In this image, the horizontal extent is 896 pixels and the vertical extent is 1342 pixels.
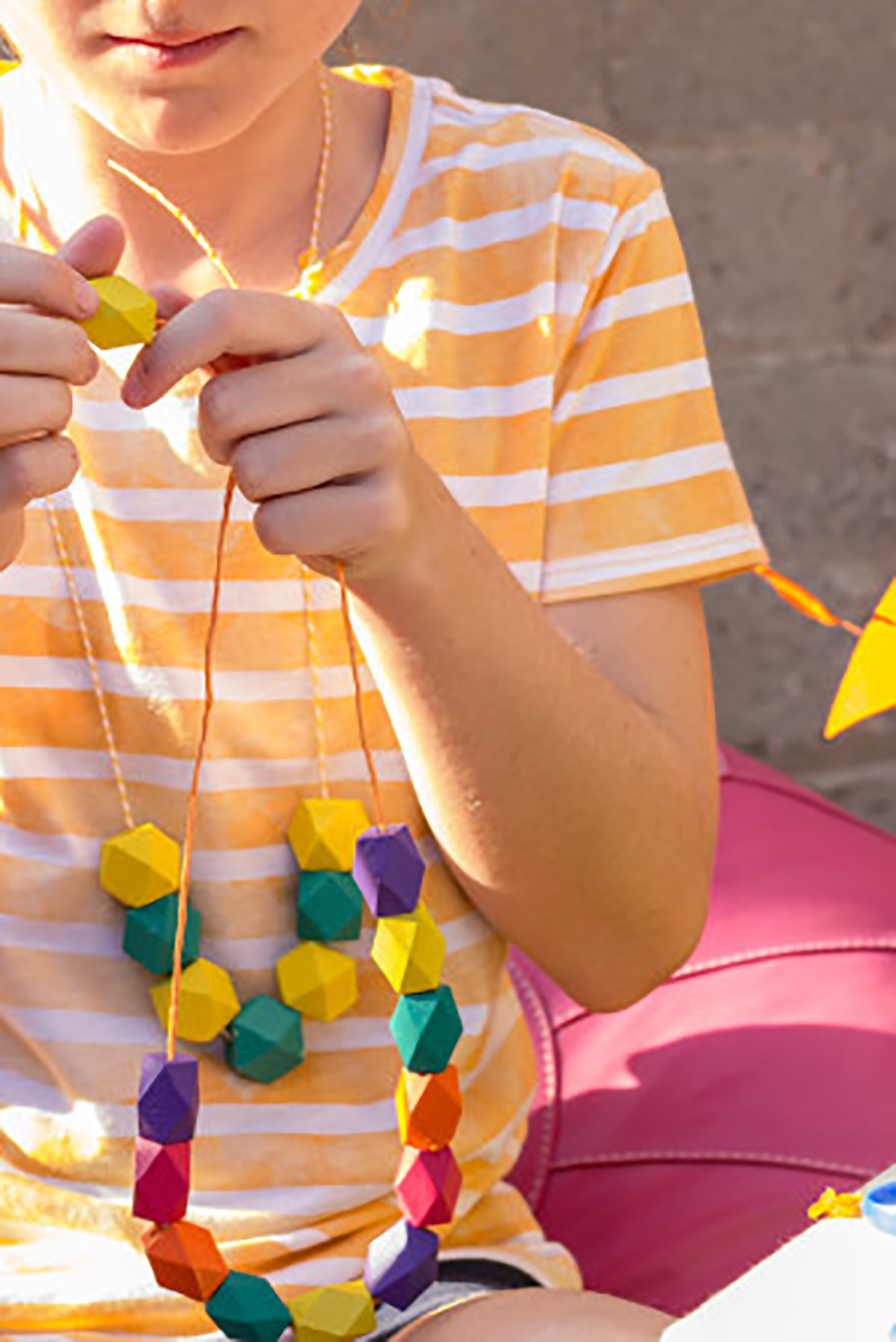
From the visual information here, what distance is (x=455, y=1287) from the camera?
37.3 inches

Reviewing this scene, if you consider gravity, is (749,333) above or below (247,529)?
below

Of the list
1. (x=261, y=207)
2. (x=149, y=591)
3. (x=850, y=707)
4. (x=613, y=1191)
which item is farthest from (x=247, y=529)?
(x=613, y=1191)

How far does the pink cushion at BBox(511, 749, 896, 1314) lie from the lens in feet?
3.92

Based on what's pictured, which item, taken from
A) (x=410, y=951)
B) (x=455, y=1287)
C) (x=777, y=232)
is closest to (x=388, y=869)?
(x=410, y=951)

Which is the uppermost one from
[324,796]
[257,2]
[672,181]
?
[257,2]

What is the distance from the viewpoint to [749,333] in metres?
2.03

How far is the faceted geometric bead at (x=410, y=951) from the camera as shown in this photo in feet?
2.71

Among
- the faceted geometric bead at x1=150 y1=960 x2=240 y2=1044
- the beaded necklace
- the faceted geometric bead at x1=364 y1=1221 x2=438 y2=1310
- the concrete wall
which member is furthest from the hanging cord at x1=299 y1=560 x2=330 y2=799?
the concrete wall

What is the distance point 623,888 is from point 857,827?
0.60m

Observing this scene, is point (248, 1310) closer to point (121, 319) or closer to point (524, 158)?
point (121, 319)

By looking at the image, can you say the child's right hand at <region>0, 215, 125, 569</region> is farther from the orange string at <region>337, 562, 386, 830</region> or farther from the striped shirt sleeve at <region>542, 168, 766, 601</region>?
the striped shirt sleeve at <region>542, 168, 766, 601</region>

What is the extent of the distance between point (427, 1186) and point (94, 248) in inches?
15.3

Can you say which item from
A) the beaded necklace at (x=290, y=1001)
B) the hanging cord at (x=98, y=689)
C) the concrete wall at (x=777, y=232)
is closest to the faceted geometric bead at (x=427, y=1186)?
the beaded necklace at (x=290, y=1001)

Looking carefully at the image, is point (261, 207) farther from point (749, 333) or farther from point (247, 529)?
point (749, 333)
